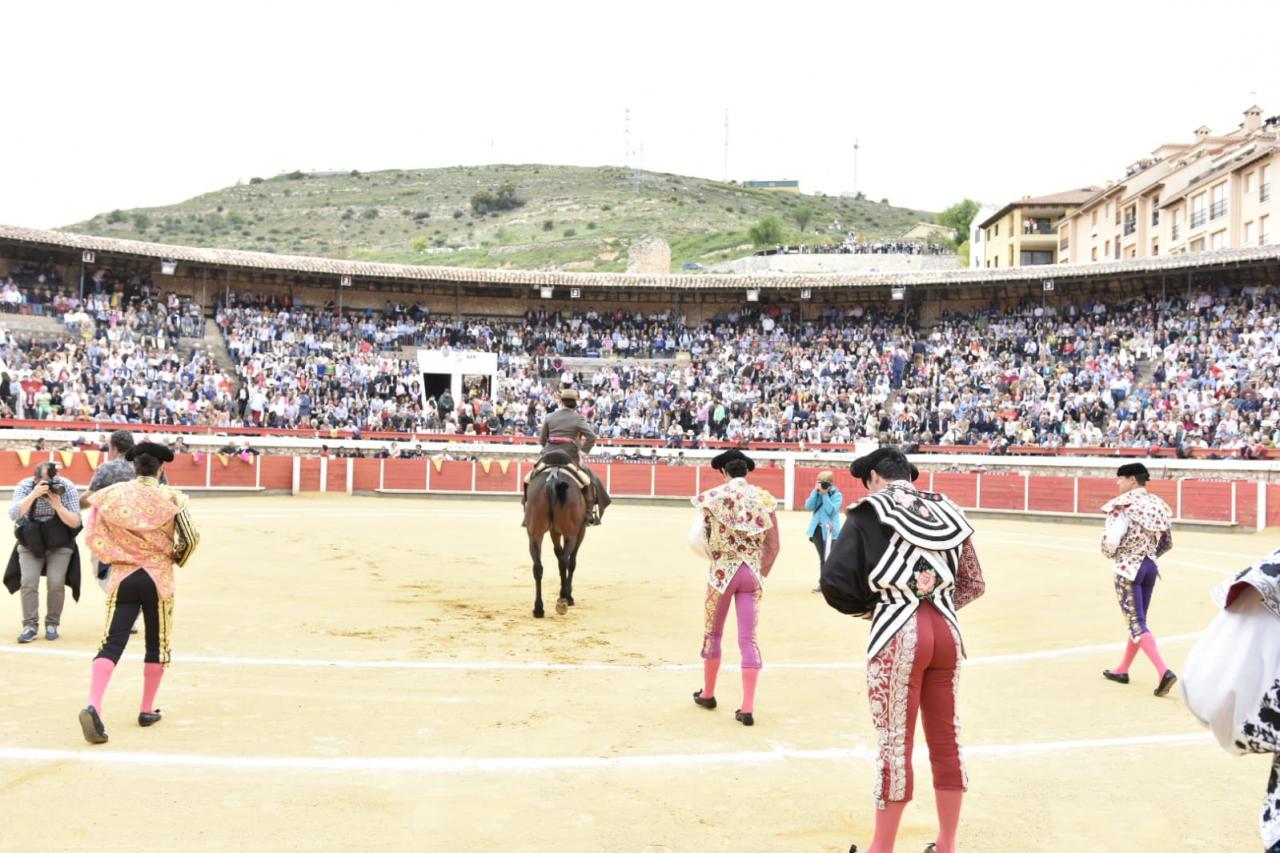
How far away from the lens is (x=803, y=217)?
87.1 metres

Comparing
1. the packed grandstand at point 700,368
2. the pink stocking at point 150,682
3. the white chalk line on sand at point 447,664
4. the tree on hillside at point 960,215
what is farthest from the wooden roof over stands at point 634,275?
the tree on hillside at point 960,215

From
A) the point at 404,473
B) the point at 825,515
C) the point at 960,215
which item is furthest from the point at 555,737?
the point at 960,215

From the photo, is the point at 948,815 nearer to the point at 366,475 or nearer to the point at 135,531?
the point at 135,531

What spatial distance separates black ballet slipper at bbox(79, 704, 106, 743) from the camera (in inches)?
199

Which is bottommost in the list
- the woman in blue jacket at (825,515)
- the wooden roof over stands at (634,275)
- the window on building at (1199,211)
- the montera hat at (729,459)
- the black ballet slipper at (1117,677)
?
the black ballet slipper at (1117,677)

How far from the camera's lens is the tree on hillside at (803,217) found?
86.8 metres

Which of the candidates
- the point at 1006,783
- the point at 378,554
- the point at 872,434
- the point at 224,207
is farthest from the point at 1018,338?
the point at 224,207

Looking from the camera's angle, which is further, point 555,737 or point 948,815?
point 555,737

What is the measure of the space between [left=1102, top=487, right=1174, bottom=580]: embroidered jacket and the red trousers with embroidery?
3510mm

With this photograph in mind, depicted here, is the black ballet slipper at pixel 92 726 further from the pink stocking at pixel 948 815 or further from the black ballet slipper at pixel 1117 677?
the black ballet slipper at pixel 1117 677

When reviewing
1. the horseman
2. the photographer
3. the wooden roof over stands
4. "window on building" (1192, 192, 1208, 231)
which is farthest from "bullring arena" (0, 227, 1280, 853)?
"window on building" (1192, 192, 1208, 231)

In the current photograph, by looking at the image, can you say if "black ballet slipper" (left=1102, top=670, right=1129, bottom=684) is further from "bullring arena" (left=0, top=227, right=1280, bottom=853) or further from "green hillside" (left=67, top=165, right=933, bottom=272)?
"green hillside" (left=67, top=165, right=933, bottom=272)

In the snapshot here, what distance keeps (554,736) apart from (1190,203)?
41.7 m

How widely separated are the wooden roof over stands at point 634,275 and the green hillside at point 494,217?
29297 mm
